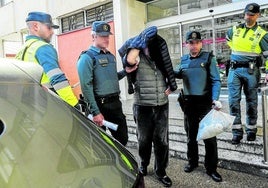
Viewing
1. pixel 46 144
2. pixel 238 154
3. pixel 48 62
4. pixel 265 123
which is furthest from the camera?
pixel 238 154

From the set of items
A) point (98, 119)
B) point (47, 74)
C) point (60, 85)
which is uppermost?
point (47, 74)

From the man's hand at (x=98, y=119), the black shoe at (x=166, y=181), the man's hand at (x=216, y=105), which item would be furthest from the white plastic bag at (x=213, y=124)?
the man's hand at (x=98, y=119)

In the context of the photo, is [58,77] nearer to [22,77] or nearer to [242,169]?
[22,77]

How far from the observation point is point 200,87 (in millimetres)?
3492

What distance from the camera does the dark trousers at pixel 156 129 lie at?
11.2 ft

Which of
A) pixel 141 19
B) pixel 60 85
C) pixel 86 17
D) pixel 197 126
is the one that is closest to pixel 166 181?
pixel 197 126

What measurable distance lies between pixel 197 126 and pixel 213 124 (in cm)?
46

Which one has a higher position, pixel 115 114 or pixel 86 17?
pixel 86 17

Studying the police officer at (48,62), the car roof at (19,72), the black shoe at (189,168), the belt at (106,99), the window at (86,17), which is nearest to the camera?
the car roof at (19,72)

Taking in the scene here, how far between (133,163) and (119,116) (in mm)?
1940

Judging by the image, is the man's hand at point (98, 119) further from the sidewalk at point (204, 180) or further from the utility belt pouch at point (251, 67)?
the utility belt pouch at point (251, 67)

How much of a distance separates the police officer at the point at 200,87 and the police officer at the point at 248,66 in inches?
27.3

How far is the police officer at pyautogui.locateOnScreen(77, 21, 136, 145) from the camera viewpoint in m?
3.10

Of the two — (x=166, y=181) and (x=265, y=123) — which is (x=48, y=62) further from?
(x=265, y=123)
